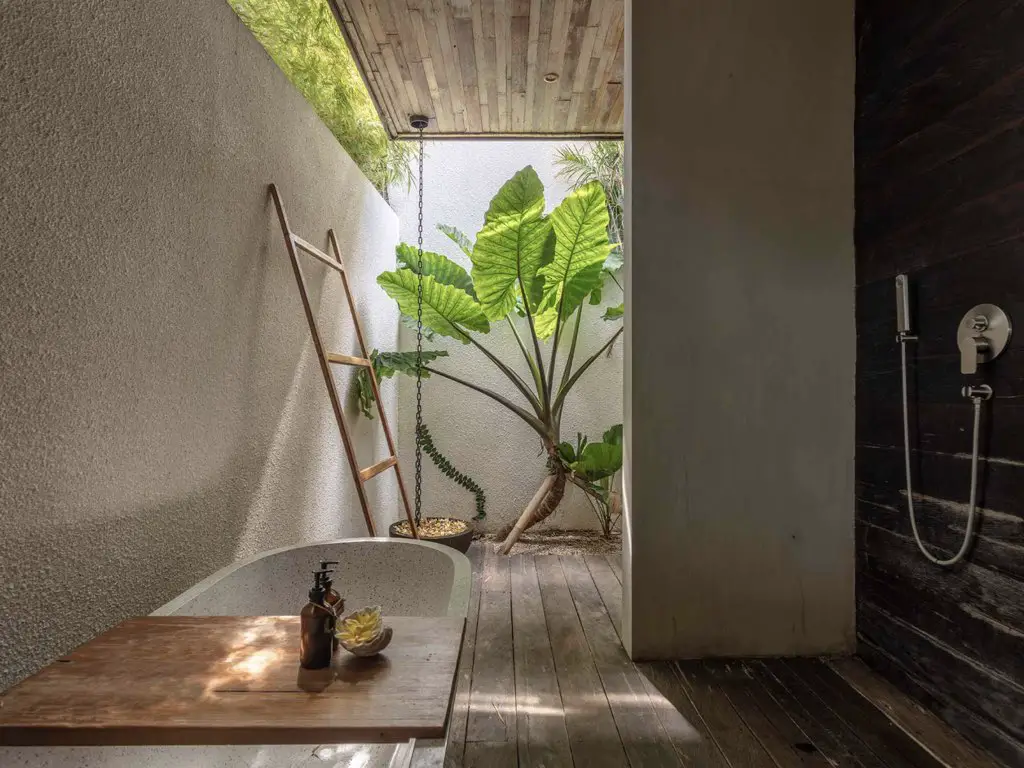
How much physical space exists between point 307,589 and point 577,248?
84.9 inches

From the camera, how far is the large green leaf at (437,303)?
3221mm

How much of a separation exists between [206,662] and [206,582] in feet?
1.37

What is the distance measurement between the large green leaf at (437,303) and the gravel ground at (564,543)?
128 cm

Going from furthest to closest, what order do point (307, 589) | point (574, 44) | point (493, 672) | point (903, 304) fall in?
point (574, 44)
point (493, 672)
point (903, 304)
point (307, 589)

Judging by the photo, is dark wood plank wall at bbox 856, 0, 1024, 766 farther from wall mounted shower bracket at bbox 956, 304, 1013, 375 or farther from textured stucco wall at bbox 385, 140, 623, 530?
textured stucco wall at bbox 385, 140, 623, 530

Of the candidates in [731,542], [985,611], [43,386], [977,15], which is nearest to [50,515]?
[43,386]

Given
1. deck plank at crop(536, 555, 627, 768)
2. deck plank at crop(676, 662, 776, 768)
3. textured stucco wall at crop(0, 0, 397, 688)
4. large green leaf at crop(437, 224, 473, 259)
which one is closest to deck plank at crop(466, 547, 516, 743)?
deck plank at crop(536, 555, 627, 768)

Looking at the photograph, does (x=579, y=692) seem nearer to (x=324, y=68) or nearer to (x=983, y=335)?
(x=983, y=335)

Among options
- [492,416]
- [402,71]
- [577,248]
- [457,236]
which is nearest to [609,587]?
[492,416]

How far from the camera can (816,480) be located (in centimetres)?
214

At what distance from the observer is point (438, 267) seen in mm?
3441

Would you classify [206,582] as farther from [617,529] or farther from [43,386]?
[617,529]

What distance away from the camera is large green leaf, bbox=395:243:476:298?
3414 mm

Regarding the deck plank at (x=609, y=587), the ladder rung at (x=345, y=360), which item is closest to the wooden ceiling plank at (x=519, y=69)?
the ladder rung at (x=345, y=360)
